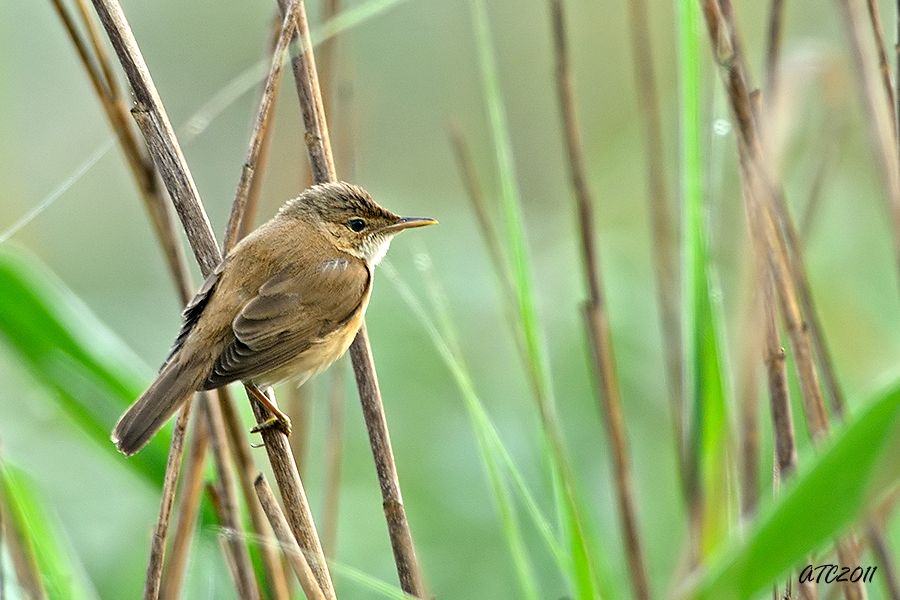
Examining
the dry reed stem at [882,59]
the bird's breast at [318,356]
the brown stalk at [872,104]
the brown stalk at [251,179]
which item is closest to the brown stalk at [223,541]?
the brown stalk at [251,179]

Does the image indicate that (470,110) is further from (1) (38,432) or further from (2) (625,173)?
(1) (38,432)

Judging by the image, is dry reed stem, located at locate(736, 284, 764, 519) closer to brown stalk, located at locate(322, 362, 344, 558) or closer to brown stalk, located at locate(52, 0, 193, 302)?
brown stalk, located at locate(322, 362, 344, 558)

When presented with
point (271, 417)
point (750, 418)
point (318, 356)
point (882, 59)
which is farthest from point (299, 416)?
point (882, 59)

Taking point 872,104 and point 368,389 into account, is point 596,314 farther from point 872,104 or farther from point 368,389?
point 872,104

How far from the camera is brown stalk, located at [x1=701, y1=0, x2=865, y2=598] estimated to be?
2.42 m

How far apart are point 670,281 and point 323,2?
137 centimetres

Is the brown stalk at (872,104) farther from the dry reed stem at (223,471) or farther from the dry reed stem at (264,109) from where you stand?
the dry reed stem at (223,471)

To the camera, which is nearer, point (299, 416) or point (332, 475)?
point (332, 475)

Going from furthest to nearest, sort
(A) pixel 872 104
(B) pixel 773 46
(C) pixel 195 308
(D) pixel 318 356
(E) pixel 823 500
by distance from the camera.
A: (D) pixel 318 356
(C) pixel 195 308
(B) pixel 773 46
(A) pixel 872 104
(E) pixel 823 500

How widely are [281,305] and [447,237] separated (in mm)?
2258

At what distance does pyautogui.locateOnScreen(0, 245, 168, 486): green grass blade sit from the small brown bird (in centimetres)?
15

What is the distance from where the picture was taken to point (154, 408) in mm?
2725

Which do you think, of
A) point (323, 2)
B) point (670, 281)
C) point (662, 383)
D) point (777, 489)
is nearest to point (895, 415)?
point (777, 489)

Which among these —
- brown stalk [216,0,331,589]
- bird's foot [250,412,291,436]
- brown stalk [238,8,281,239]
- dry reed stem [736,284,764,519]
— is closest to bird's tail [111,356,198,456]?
bird's foot [250,412,291,436]
